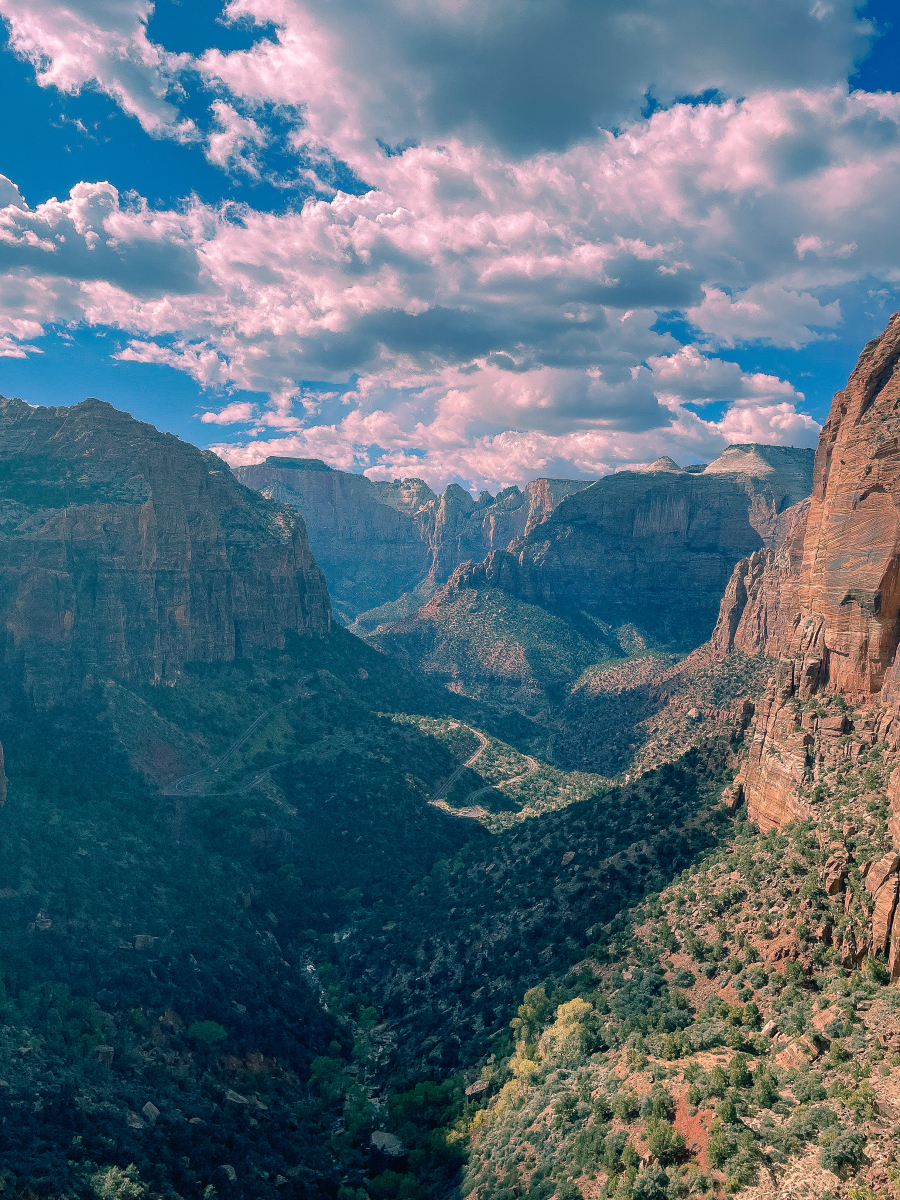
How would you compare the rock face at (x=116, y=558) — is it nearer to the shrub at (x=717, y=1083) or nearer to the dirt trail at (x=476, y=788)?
the dirt trail at (x=476, y=788)

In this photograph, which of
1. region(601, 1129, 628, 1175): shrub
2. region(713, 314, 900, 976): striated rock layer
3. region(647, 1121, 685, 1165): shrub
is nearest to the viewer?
region(647, 1121, 685, 1165): shrub

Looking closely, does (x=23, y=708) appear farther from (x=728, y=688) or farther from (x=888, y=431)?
(x=728, y=688)

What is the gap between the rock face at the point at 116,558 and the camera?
389 ft

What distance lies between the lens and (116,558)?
131 m

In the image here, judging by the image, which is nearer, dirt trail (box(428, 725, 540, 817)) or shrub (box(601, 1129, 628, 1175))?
shrub (box(601, 1129, 628, 1175))

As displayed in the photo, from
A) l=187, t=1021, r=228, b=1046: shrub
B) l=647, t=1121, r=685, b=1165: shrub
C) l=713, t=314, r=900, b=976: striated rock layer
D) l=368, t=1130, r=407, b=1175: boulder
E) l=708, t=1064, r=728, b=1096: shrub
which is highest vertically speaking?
l=713, t=314, r=900, b=976: striated rock layer

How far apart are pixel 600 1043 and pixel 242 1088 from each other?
116 ft

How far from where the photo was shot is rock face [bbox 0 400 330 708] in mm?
118438

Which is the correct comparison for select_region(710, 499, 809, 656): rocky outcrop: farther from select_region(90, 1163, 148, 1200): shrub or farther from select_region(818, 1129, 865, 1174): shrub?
select_region(90, 1163, 148, 1200): shrub

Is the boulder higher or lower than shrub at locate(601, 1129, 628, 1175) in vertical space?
lower

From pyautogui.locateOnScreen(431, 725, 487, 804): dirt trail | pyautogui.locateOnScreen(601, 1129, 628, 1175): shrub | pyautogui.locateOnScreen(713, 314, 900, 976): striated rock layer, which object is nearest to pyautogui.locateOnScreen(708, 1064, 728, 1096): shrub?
pyautogui.locateOnScreen(601, 1129, 628, 1175): shrub

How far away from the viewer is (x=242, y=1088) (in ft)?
223

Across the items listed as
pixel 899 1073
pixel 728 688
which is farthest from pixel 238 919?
pixel 728 688

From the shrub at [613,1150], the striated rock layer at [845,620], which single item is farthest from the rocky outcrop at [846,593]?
the shrub at [613,1150]
